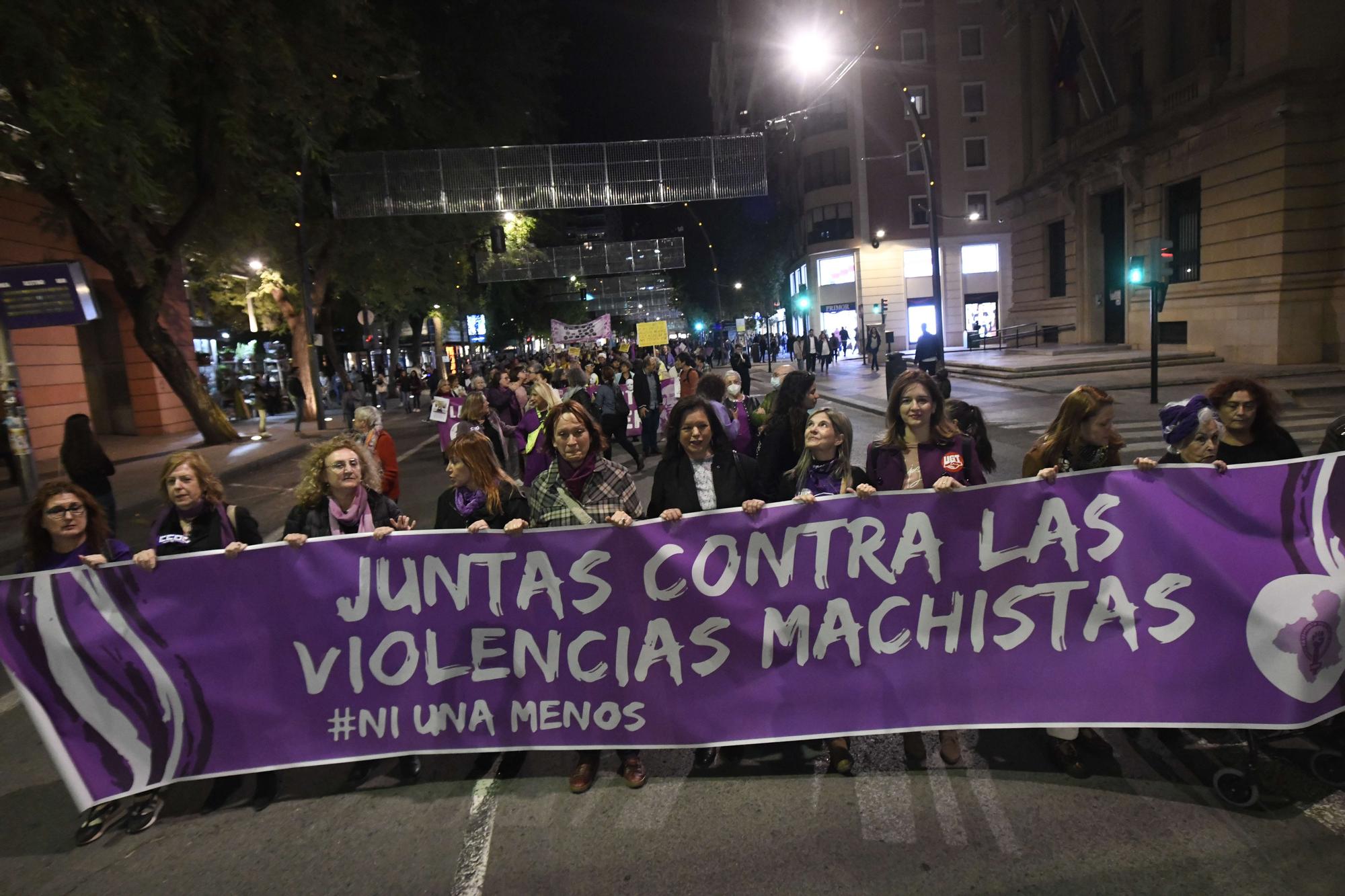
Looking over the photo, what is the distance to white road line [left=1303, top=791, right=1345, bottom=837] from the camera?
311 cm

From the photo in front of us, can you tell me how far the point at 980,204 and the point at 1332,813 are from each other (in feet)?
160

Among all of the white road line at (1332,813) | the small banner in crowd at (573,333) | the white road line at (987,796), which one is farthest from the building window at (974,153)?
the white road line at (1332,813)

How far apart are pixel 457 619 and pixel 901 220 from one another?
4803 cm

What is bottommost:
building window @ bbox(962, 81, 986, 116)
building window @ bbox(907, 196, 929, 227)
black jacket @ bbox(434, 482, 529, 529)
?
black jacket @ bbox(434, 482, 529, 529)

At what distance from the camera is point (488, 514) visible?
426 cm

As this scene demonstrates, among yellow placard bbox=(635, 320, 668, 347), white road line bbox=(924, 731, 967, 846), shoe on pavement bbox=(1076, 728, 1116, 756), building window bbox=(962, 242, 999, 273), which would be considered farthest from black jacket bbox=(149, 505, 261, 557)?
building window bbox=(962, 242, 999, 273)

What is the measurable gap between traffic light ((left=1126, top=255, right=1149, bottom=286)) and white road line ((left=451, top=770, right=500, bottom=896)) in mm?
16211

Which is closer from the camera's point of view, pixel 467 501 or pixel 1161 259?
pixel 467 501

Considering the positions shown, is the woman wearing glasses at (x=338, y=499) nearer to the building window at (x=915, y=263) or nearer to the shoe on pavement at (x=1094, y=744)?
the shoe on pavement at (x=1094, y=744)

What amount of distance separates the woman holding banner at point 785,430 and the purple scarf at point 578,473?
0.98 m

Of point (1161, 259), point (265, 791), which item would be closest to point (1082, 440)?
point (265, 791)

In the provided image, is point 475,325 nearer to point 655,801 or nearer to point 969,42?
point 969,42

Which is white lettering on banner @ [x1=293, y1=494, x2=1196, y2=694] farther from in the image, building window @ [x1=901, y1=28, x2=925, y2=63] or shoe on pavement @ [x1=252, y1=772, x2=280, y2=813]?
building window @ [x1=901, y1=28, x2=925, y2=63]

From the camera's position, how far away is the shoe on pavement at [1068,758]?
359cm
